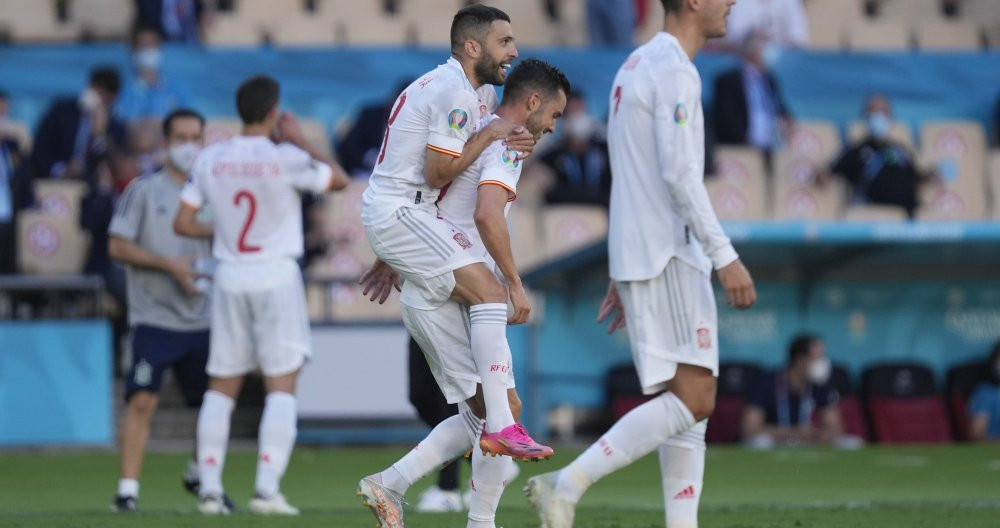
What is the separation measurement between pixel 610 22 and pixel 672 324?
467 inches

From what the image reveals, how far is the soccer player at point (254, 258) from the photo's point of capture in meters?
9.07

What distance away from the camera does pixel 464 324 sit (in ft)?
22.1

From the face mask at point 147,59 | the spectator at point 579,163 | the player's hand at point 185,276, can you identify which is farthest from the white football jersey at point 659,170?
the face mask at point 147,59

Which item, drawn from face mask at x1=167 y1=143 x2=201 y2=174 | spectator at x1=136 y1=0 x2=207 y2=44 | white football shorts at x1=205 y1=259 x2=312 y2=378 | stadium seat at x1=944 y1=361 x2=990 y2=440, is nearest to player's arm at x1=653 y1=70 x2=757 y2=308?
white football shorts at x1=205 y1=259 x2=312 y2=378

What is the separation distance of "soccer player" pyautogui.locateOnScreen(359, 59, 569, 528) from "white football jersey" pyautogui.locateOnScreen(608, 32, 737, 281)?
0.30m

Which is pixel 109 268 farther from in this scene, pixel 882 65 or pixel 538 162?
pixel 882 65

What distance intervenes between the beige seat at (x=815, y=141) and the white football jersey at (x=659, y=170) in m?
10.8

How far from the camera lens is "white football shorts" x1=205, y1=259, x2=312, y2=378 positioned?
9086 mm

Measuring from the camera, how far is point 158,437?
1519 centimetres

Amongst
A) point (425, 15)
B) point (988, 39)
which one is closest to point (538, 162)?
point (425, 15)

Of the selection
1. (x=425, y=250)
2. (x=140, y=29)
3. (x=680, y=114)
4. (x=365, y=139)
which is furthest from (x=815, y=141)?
(x=425, y=250)

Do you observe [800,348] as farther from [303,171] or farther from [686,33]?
[686,33]

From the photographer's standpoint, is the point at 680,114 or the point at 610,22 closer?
the point at 680,114

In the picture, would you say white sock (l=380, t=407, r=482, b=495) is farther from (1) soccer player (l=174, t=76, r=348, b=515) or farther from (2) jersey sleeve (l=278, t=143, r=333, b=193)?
(2) jersey sleeve (l=278, t=143, r=333, b=193)
